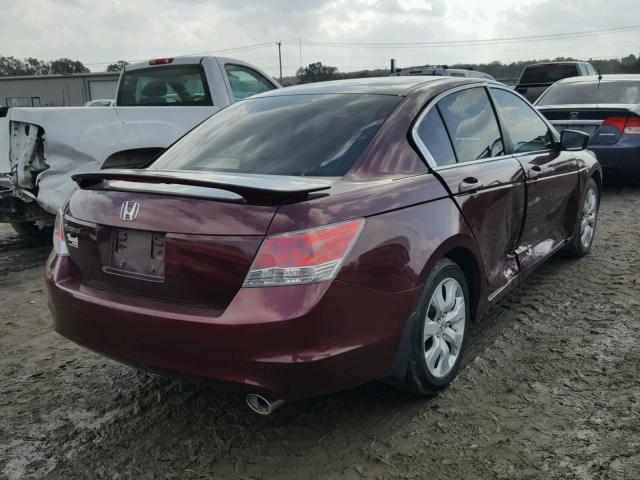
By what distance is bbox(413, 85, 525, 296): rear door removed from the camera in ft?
10.4

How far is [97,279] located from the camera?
2713 mm

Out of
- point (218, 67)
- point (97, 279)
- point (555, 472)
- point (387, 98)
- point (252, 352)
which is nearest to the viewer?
point (252, 352)

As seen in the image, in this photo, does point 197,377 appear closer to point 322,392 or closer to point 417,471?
point 322,392

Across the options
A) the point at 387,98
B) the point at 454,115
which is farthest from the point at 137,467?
the point at 454,115

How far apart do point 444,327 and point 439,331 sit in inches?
2.0

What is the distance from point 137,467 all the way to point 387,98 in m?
2.23

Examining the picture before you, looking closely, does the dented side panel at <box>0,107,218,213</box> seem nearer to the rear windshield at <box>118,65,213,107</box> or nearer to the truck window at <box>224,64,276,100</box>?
the rear windshield at <box>118,65,213,107</box>

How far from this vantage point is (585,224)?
5.38 meters

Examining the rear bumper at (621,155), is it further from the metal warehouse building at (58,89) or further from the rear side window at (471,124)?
the metal warehouse building at (58,89)

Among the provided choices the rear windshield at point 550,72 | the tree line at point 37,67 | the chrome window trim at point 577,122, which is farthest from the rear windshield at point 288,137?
the tree line at point 37,67

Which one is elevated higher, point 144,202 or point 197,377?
point 144,202

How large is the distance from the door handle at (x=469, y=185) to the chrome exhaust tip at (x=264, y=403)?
1483 millimetres

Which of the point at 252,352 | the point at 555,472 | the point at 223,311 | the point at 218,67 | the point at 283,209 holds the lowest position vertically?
the point at 555,472

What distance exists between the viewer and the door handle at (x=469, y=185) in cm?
314
